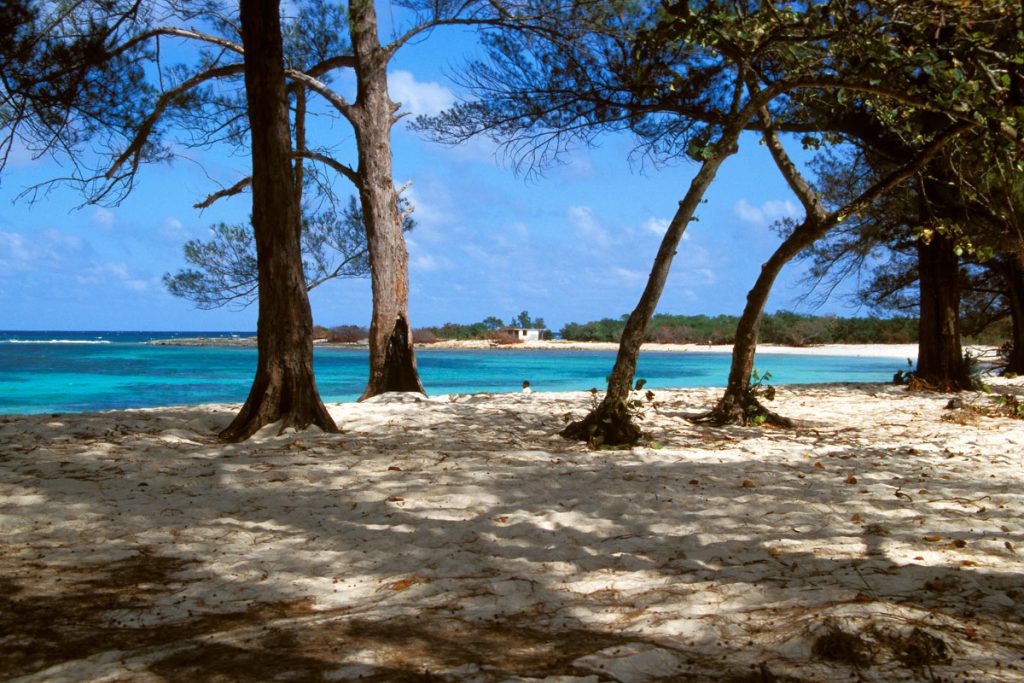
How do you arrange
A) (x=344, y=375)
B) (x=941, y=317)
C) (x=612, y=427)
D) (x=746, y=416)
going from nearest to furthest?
(x=612, y=427) → (x=746, y=416) → (x=941, y=317) → (x=344, y=375)

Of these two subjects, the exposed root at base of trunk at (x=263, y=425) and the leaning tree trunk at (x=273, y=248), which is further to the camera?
the leaning tree trunk at (x=273, y=248)

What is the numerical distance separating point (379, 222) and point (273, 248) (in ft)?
9.54

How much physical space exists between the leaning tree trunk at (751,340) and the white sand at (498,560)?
114 centimetres

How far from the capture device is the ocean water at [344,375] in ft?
51.5

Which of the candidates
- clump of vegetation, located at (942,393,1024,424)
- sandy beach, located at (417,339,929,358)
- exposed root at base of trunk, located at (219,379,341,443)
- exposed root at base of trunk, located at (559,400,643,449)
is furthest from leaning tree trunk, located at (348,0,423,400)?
sandy beach, located at (417,339,929,358)

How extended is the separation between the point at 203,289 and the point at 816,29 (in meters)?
9.31

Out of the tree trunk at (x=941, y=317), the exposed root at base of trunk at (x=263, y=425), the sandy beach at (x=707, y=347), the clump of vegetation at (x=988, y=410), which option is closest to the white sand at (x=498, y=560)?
the exposed root at base of trunk at (x=263, y=425)

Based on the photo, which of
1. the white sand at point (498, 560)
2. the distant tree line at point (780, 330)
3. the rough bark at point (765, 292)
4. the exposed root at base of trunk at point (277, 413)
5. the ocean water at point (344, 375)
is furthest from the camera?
the distant tree line at point (780, 330)

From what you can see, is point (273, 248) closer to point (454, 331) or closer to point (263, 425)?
point (263, 425)

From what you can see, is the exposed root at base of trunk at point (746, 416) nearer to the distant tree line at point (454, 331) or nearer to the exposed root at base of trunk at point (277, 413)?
the exposed root at base of trunk at point (277, 413)

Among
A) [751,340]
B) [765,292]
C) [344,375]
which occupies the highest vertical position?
[765,292]

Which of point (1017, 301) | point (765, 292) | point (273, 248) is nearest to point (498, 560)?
point (273, 248)

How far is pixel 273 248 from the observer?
5801 mm

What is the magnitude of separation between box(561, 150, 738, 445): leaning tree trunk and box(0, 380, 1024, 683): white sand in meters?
0.31
